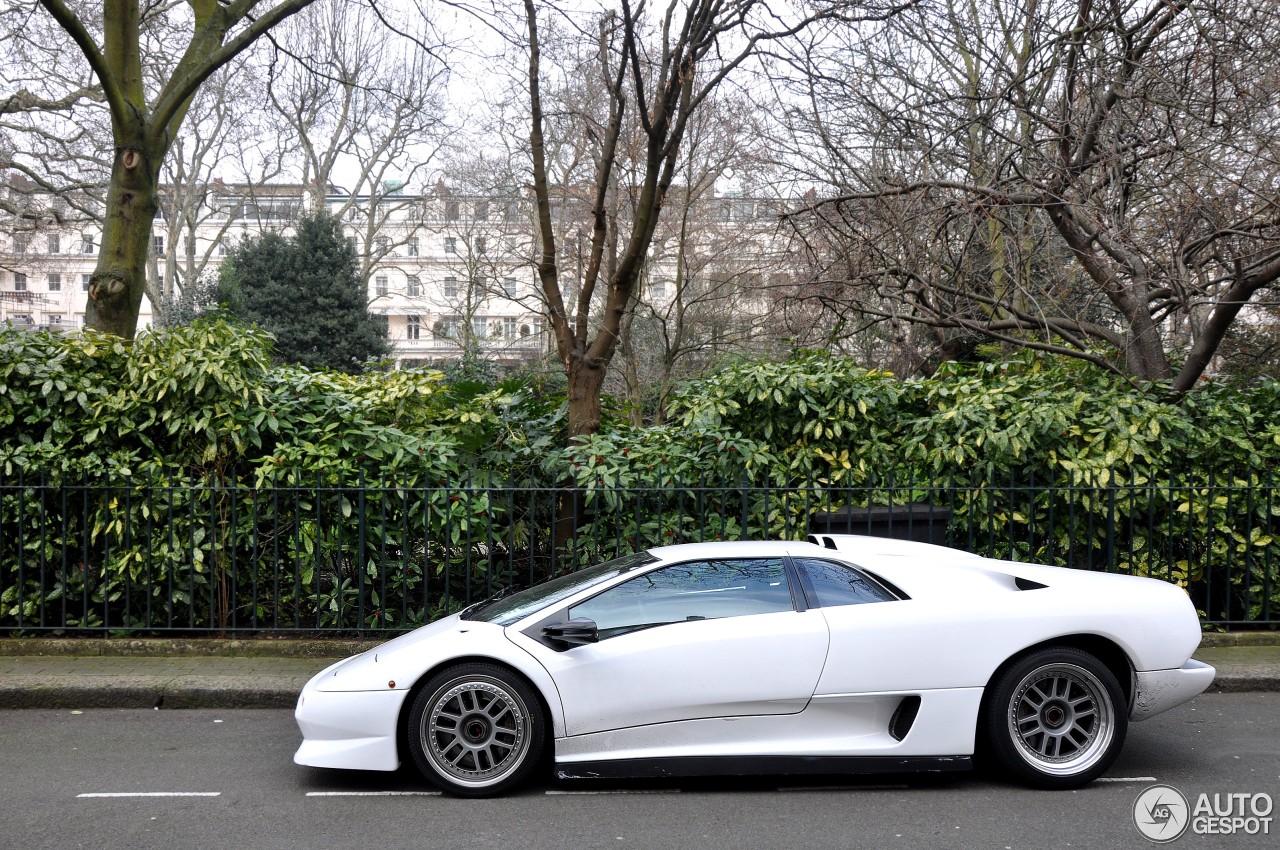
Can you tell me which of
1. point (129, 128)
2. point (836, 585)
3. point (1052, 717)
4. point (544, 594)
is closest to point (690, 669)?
point (836, 585)

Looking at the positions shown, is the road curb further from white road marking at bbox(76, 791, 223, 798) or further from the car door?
the car door

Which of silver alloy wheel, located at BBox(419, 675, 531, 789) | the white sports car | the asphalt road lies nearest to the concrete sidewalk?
the asphalt road

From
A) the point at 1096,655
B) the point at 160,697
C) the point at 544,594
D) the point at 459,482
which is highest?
the point at 459,482

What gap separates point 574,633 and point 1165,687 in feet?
9.39

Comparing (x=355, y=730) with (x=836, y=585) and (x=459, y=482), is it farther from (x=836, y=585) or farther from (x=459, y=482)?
(x=459, y=482)

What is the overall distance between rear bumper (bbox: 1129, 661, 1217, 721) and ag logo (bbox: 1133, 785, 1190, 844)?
0.37 m

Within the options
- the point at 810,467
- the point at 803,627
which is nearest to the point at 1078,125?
the point at 810,467

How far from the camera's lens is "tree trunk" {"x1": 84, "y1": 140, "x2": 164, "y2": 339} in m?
9.48

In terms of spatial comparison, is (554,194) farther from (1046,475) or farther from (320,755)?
(320,755)

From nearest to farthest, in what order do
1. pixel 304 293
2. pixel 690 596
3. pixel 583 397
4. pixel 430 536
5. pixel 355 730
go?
pixel 355 730
pixel 690 596
pixel 430 536
pixel 583 397
pixel 304 293

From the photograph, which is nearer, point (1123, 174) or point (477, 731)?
point (477, 731)

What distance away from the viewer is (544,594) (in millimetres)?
5371

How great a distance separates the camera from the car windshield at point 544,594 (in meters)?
5.16

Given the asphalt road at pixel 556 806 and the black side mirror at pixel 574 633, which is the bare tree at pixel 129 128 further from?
the black side mirror at pixel 574 633
